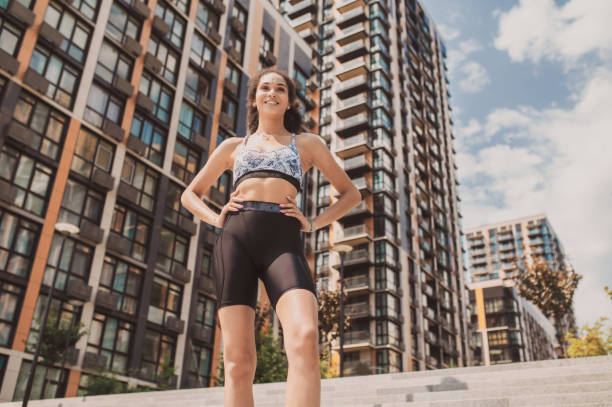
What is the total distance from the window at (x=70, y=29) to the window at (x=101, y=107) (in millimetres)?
1734

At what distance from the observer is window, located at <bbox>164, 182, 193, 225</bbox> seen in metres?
29.7

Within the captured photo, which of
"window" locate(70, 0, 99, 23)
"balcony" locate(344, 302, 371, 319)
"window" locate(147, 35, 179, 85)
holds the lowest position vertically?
Result: "balcony" locate(344, 302, 371, 319)

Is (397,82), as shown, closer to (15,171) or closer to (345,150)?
(345,150)

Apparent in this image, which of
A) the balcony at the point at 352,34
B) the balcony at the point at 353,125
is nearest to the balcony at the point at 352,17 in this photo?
the balcony at the point at 352,34

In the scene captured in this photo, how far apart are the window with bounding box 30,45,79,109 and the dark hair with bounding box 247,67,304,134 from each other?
79.7 ft

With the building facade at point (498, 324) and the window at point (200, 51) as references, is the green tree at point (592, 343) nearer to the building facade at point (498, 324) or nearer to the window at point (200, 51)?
the window at point (200, 51)

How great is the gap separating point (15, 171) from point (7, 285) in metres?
4.83

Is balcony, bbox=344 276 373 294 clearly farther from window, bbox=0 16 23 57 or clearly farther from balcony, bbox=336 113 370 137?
window, bbox=0 16 23 57

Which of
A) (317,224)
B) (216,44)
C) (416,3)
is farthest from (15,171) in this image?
(416,3)

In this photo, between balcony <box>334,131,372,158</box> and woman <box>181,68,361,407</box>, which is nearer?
woman <box>181,68,361,407</box>

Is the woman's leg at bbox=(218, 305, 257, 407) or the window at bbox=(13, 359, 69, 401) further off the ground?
the window at bbox=(13, 359, 69, 401)

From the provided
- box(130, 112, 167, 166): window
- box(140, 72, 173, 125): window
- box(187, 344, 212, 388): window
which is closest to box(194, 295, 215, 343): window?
box(187, 344, 212, 388): window

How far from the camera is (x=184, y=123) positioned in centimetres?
3275

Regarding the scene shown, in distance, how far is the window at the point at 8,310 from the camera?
2052 centimetres
